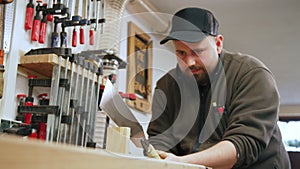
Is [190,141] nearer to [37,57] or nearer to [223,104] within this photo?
[223,104]

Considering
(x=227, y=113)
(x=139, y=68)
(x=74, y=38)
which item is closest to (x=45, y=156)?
(x=227, y=113)

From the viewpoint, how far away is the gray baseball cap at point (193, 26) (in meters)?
1.32

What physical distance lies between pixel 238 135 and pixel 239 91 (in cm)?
19

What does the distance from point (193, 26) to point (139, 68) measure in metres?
1.81

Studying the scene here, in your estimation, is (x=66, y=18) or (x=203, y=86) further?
(x=66, y=18)

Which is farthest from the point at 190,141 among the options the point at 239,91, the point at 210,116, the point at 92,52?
the point at 92,52

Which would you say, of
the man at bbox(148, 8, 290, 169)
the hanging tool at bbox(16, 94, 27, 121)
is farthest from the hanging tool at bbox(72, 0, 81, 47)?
the man at bbox(148, 8, 290, 169)

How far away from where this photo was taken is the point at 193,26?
1.33 metres

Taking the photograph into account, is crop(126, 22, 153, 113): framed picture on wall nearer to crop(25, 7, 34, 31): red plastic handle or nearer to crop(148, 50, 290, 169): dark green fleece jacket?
crop(25, 7, 34, 31): red plastic handle

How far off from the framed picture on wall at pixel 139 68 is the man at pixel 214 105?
57.4 inches

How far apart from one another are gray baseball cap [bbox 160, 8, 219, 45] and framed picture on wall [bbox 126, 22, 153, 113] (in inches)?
59.7

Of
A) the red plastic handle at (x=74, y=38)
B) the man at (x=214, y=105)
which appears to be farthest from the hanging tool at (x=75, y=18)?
the man at (x=214, y=105)

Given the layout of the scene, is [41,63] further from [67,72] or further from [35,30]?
[35,30]

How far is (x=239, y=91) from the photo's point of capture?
1.22m
